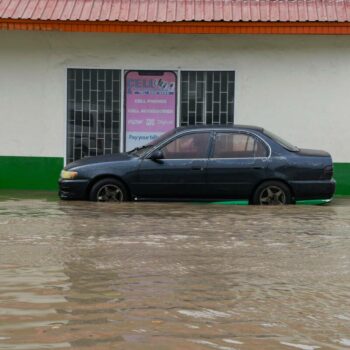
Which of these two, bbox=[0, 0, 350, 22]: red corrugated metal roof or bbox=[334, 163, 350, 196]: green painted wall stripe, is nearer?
bbox=[0, 0, 350, 22]: red corrugated metal roof

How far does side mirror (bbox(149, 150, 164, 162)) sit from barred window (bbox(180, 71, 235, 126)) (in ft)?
9.51

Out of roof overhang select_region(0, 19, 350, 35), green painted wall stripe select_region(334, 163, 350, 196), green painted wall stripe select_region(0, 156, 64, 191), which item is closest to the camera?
roof overhang select_region(0, 19, 350, 35)

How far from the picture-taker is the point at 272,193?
11.9m

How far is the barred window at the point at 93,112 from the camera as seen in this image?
14.7m

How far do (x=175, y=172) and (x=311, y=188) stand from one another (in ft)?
7.25

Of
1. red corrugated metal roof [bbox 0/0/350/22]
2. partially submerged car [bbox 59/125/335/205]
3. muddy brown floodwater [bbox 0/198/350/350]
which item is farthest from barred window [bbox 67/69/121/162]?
muddy brown floodwater [bbox 0/198/350/350]

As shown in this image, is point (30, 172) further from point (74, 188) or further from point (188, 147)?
point (188, 147)

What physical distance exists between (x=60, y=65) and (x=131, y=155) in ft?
11.5

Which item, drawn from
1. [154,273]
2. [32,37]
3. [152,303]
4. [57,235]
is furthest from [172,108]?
[152,303]

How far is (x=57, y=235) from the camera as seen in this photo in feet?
29.7

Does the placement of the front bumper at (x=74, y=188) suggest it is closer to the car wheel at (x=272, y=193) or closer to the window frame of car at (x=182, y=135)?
the window frame of car at (x=182, y=135)

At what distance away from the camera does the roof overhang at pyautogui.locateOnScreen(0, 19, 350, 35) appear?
1362 cm

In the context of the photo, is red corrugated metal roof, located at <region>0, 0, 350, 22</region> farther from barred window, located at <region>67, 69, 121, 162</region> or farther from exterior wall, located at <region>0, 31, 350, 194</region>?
barred window, located at <region>67, 69, 121, 162</region>

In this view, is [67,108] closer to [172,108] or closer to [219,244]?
[172,108]
